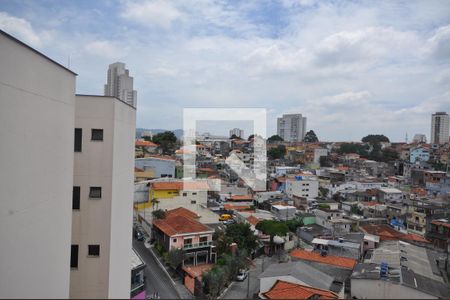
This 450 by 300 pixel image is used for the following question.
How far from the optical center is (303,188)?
1938 cm

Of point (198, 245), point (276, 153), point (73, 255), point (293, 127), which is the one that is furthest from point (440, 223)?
point (293, 127)

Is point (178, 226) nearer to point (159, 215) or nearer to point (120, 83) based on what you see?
point (159, 215)

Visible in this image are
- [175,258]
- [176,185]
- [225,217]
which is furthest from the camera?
[176,185]

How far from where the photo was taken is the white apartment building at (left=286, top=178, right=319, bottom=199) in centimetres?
1931

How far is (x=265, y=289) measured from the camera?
7.01 m

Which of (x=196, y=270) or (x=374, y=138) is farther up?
(x=374, y=138)

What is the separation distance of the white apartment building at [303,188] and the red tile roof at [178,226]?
959cm

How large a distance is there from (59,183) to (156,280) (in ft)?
19.7

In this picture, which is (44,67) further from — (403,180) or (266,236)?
(403,180)

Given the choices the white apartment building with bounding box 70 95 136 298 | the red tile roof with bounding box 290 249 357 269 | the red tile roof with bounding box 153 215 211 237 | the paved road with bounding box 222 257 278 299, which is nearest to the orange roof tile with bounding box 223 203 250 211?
the red tile roof with bounding box 153 215 211 237

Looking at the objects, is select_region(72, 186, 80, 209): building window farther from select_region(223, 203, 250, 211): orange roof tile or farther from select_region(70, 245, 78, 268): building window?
select_region(223, 203, 250, 211): orange roof tile

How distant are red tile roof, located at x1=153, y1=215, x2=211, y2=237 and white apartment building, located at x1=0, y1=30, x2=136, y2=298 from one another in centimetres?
608

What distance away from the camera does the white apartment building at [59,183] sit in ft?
8.32

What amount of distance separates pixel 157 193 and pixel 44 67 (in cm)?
1228
